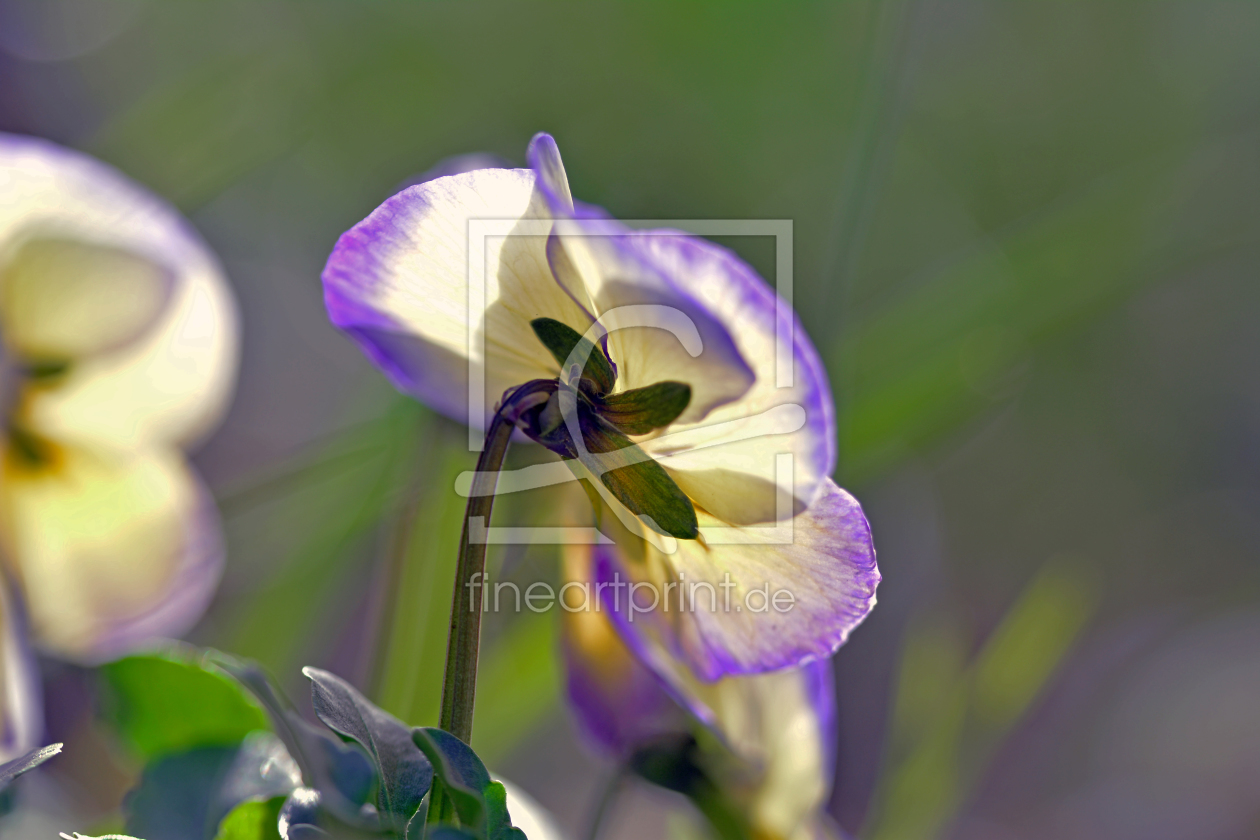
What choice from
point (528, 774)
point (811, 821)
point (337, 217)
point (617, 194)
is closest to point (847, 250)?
point (811, 821)

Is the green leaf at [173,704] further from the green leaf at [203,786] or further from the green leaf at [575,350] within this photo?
the green leaf at [575,350]

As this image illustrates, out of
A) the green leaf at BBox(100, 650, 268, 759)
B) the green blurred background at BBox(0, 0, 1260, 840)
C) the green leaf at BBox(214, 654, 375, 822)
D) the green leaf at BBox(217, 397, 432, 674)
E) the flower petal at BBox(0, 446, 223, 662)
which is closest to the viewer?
the green leaf at BBox(214, 654, 375, 822)

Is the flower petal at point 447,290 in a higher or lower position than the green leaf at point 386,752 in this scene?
higher

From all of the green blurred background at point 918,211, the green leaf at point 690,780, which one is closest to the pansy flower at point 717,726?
the green leaf at point 690,780

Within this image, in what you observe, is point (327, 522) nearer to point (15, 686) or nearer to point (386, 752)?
point (15, 686)

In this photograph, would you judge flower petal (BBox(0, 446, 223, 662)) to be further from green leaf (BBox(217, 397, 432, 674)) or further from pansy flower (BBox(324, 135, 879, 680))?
pansy flower (BBox(324, 135, 879, 680))

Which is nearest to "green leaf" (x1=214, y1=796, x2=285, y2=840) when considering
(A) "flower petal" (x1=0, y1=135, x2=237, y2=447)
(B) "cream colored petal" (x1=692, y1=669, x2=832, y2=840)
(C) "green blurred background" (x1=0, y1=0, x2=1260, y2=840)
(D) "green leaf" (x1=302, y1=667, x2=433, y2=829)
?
(D) "green leaf" (x1=302, y1=667, x2=433, y2=829)

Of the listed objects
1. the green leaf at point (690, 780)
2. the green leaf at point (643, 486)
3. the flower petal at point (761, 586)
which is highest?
the green leaf at point (643, 486)
